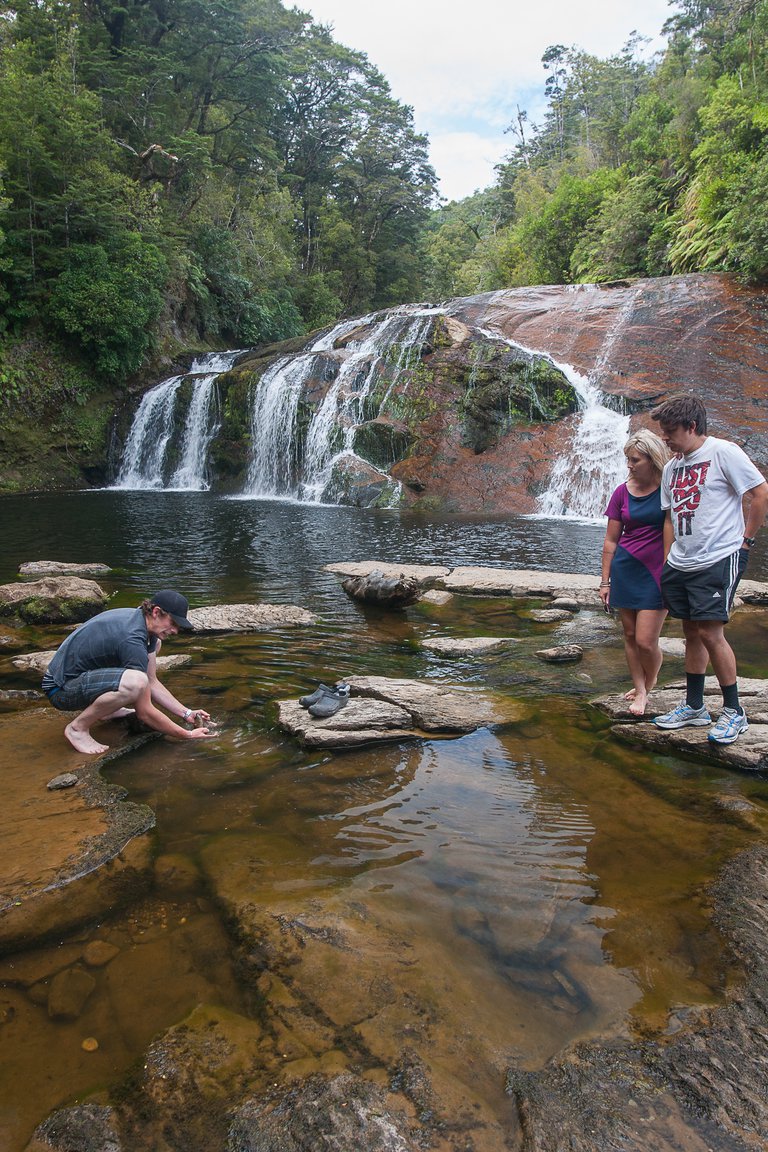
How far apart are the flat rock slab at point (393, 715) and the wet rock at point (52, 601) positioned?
127 inches

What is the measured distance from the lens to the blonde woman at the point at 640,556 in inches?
152

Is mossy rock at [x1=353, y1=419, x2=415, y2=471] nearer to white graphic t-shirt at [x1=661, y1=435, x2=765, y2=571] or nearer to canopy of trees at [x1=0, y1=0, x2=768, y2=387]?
canopy of trees at [x1=0, y1=0, x2=768, y2=387]

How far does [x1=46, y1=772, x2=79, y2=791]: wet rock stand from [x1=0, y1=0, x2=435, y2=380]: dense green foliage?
17.5 metres

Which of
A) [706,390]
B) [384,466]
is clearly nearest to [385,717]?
[384,466]

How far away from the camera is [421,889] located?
2451 millimetres

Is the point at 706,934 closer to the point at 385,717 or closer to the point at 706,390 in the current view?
the point at 385,717

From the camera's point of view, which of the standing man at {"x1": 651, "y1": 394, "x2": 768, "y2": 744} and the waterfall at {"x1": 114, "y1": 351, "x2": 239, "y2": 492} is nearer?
the standing man at {"x1": 651, "y1": 394, "x2": 768, "y2": 744}

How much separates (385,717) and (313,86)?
143ft

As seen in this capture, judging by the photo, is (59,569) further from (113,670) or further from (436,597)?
(113,670)

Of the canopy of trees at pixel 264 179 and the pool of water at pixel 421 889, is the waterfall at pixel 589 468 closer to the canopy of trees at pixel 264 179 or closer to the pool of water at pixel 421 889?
the canopy of trees at pixel 264 179

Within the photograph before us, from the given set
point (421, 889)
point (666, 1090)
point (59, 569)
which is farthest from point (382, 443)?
point (666, 1090)

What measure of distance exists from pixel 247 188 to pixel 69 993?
36.1 meters

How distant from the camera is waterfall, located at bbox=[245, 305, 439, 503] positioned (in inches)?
701

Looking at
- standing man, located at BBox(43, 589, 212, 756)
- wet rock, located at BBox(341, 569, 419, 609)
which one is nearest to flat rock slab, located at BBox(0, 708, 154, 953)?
standing man, located at BBox(43, 589, 212, 756)
